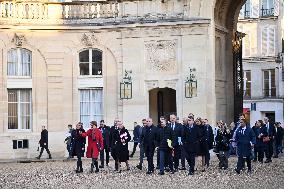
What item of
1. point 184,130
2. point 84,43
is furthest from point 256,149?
point 84,43

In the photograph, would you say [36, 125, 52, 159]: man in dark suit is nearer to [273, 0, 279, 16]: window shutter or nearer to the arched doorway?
the arched doorway

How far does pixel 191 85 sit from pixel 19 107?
8.45 m

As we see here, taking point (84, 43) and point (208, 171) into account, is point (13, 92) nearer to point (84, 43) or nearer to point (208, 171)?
point (84, 43)

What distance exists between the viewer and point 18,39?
117ft

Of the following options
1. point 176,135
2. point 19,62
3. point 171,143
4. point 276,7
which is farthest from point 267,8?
point 171,143

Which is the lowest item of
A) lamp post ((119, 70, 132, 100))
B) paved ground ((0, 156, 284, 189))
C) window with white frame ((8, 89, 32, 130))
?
paved ground ((0, 156, 284, 189))

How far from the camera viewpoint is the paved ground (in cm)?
2122

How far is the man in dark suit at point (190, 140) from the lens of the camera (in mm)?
25198

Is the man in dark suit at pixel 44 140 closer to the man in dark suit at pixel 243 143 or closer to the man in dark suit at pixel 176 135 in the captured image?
the man in dark suit at pixel 176 135

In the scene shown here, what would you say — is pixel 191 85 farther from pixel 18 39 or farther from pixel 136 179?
pixel 136 179

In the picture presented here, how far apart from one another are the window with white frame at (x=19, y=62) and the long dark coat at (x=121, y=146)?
10906 mm

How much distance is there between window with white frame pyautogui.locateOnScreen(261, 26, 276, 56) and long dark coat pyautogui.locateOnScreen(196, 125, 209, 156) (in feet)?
99.1

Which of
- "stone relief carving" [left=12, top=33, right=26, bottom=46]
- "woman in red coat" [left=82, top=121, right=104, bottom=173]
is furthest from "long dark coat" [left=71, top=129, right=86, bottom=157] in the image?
"stone relief carving" [left=12, top=33, right=26, bottom=46]

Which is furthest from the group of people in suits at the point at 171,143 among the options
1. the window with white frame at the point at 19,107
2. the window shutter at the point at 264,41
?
the window shutter at the point at 264,41
